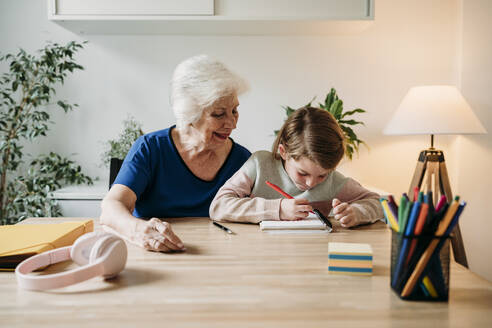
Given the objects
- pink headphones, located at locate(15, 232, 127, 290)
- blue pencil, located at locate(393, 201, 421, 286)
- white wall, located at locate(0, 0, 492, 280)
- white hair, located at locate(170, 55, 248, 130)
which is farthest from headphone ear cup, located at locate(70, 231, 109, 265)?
white wall, located at locate(0, 0, 492, 280)

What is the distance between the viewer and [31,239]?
3.43 ft

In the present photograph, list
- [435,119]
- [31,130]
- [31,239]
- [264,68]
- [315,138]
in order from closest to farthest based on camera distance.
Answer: [31,239]
[315,138]
[435,119]
[31,130]
[264,68]

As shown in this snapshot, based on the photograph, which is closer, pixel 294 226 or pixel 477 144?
pixel 294 226

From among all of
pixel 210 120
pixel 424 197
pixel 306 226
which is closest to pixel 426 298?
pixel 424 197

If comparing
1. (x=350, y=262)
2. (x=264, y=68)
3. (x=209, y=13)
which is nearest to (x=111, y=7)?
(x=209, y=13)

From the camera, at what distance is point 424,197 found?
768 mm

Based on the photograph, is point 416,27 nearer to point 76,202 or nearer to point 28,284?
point 76,202

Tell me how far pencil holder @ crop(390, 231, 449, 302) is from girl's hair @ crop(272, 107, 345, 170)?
732 mm

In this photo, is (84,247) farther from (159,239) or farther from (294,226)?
(294,226)

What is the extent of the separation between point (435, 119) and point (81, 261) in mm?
2215

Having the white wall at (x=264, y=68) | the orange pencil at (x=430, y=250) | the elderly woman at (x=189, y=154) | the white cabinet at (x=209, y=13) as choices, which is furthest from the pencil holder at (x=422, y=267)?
the white wall at (x=264, y=68)

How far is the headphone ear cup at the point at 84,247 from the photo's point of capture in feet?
3.02

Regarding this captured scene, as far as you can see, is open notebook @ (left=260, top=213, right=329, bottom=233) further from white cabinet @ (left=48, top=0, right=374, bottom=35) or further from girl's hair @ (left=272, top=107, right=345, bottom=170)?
white cabinet @ (left=48, top=0, right=374, bottom=35)

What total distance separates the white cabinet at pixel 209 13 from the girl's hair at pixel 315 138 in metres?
1.42
